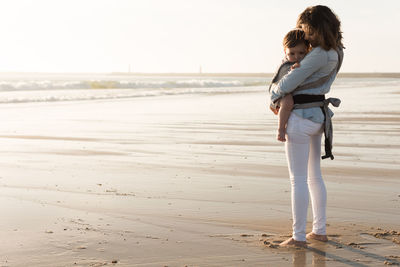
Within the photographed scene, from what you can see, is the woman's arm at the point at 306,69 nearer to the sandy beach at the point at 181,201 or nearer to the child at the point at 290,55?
the child at the point at 290,55

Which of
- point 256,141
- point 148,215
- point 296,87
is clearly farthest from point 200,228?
point 256,141

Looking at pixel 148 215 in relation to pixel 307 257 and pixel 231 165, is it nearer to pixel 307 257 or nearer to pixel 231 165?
pixel 307 257

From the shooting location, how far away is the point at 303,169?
182 inches

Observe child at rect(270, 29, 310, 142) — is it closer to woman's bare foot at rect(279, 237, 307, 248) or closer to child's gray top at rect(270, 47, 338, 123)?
child's gray top at rect(270, 47, 338, 123)

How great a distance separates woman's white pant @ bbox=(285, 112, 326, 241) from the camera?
4543 mm

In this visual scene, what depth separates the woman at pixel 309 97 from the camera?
4.39 metres

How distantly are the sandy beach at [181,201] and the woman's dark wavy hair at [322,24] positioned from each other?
1595mm

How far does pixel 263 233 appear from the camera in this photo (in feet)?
16.4

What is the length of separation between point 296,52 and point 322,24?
1.03 ft

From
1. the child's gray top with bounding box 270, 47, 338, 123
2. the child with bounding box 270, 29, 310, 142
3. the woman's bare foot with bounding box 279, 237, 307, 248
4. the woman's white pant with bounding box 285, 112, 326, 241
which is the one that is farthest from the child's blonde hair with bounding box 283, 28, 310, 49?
the woman's bare foot with bounding box 279, 237, 307, 248

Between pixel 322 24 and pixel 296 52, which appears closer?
pixel 322 24


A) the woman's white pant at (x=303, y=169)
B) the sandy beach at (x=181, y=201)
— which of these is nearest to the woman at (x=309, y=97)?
the woman's white pant at (x=303, y=169)

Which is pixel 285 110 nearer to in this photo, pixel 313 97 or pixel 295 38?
pixel 313 97

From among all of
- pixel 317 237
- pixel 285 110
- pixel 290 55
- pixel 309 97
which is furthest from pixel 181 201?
pixel 290 55
